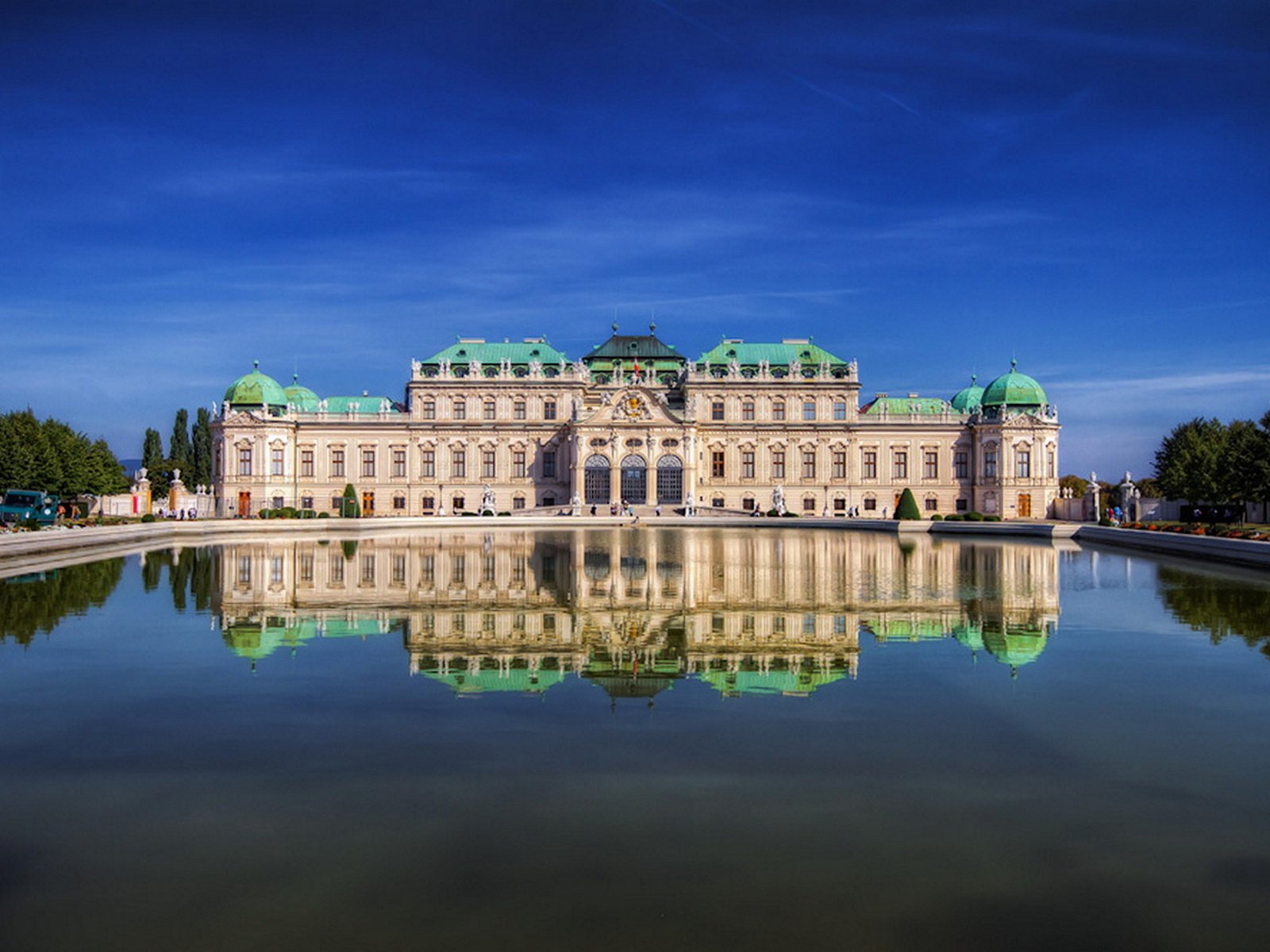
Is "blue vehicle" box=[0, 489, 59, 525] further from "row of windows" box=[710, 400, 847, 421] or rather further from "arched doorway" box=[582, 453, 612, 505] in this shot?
"row of windows" box=[710, 400, 847, 421]

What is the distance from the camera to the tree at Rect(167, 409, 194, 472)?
103 metres

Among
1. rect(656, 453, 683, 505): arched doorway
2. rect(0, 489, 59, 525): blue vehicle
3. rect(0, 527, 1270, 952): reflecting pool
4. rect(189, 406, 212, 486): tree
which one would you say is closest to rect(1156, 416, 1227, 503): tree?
rect(656, 453, 683, 505): arched doorway

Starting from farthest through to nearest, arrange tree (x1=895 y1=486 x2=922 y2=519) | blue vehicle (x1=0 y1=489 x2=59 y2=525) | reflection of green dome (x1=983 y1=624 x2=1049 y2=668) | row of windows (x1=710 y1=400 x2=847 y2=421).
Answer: row of windows (x1=710 y1=400 x2=847 y2=421)
tree (x1=895 y1=486 x2=922 y2=519)
blue vehicle (x1=0 y1=489 x2=59 y2=525)
reflection of green dome (x1=983 y1=624 x2=1049 y2=668)

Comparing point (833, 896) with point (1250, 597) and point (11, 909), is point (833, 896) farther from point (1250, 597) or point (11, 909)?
point (1250, 597)

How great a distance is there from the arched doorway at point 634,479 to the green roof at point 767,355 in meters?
11.4

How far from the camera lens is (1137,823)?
9094mm

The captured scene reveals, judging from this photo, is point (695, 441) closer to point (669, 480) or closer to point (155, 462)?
point (669, 480)

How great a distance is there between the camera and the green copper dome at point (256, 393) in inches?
3388

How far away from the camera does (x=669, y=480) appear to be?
84438 millimetres

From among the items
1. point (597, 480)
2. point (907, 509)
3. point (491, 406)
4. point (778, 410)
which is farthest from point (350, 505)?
point (907, 509)

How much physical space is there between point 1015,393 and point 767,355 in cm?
2097

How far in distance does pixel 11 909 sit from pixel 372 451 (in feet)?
270

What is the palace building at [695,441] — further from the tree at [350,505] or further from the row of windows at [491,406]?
the tree at [350,505]

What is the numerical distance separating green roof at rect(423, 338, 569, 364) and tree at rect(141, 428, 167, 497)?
108 ft
